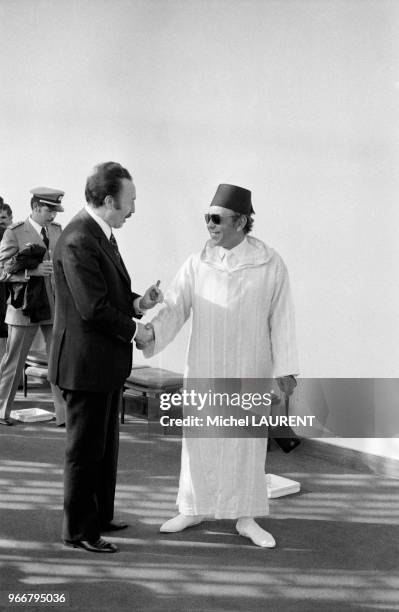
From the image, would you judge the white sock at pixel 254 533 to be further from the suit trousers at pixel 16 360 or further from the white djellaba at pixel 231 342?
the suit trousers at pixel 16 360

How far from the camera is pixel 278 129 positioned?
4.04m

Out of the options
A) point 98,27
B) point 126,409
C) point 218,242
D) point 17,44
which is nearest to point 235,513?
point 218,242

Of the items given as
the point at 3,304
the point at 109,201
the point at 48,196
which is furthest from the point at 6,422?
the point at 109,201

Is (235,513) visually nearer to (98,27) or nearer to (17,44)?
(98,27)

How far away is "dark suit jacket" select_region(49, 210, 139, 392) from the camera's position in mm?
2631

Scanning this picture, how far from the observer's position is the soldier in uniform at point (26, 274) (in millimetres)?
4551

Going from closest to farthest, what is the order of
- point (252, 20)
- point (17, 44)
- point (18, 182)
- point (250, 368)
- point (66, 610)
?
point (66, 610) → point (250, 368) → point (252, 20) → point (17, 44) → point (18, 182)

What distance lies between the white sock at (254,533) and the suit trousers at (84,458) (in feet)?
1.89

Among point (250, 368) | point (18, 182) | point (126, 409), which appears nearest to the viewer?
point (250, 368)

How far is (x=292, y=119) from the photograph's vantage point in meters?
3.98

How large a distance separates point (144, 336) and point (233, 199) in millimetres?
631

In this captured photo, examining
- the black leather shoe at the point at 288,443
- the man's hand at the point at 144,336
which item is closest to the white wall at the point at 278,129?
the black leather shoe at the point at 288,443

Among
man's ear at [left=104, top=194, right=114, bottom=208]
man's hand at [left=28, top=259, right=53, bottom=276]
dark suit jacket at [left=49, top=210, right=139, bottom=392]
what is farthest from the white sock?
man's hand at [left=28, top=259, right=53, bottom=276]

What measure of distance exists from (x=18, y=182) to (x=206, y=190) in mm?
2413
